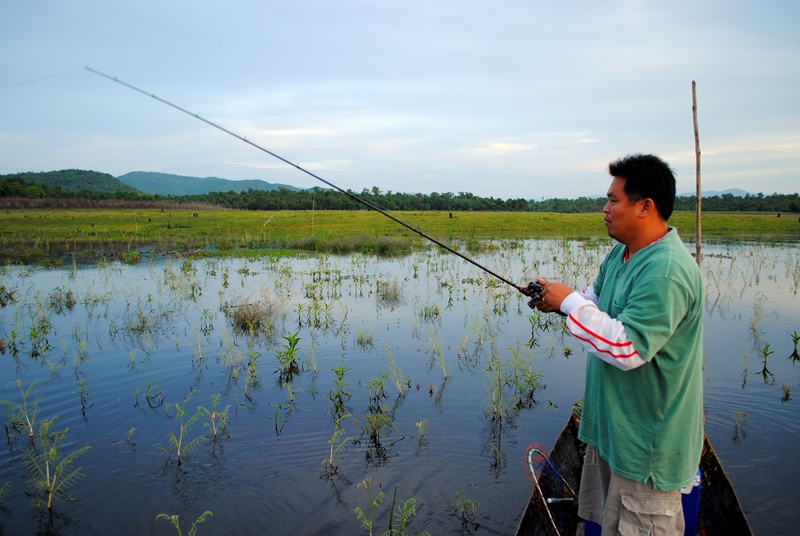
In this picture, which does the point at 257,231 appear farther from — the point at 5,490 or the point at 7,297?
the point at 5,490

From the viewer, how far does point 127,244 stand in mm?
26875

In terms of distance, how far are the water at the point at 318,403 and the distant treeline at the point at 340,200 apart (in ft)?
125

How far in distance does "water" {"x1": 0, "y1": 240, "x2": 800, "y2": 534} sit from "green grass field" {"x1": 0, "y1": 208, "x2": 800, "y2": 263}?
10.9m

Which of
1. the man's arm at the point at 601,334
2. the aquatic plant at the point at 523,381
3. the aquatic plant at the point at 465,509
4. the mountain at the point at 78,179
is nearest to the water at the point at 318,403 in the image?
the aquatic plant at the point at 465,509

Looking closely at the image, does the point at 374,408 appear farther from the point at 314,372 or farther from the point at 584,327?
the point at 584,327

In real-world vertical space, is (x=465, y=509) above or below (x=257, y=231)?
below

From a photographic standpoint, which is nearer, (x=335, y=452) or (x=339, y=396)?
(x=335, y=452)

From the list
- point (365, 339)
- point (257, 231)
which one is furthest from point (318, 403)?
point (257, 231)

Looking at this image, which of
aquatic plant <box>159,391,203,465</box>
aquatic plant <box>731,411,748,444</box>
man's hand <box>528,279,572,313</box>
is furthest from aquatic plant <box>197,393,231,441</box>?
aquatic plant <box>731,411,748,444</box>

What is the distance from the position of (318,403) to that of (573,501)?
4.13m

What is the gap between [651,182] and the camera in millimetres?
2699

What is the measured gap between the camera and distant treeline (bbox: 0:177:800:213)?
52.1 metres

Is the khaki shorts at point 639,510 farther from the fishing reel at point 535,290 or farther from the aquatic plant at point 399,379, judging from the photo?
the aquatic plant at point 399,379

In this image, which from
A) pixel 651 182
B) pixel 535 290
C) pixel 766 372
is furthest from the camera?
pixel 766 372
